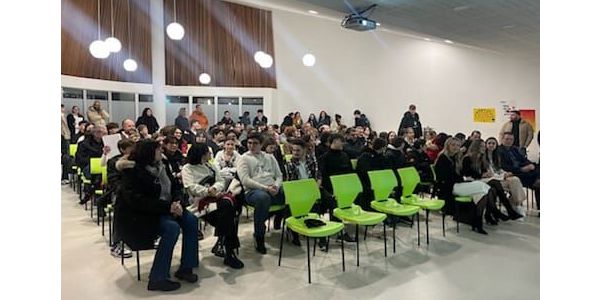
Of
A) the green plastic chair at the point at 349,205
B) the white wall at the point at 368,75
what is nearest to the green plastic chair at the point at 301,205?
the green plastic chair at the point at 349,205

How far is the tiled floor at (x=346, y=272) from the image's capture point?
130 inches

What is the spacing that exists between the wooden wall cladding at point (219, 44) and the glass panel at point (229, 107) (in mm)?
449

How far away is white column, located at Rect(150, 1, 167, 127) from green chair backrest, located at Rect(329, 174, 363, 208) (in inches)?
336

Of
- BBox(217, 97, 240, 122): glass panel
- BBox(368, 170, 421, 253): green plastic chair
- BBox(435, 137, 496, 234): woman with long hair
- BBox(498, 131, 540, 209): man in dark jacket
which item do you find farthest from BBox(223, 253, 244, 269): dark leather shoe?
BBox(217, 97, 240, 122): glass panel

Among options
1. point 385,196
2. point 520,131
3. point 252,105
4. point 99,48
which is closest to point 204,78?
point 252,105

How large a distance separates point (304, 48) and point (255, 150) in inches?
360

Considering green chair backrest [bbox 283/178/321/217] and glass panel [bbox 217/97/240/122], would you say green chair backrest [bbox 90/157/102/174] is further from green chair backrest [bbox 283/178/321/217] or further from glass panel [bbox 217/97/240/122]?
glass panel [bbox 217/97/240/122]

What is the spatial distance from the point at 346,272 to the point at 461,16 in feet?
13.1

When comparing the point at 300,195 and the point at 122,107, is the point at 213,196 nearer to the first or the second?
the point at 300,195

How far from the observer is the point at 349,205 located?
4297 millimetres
